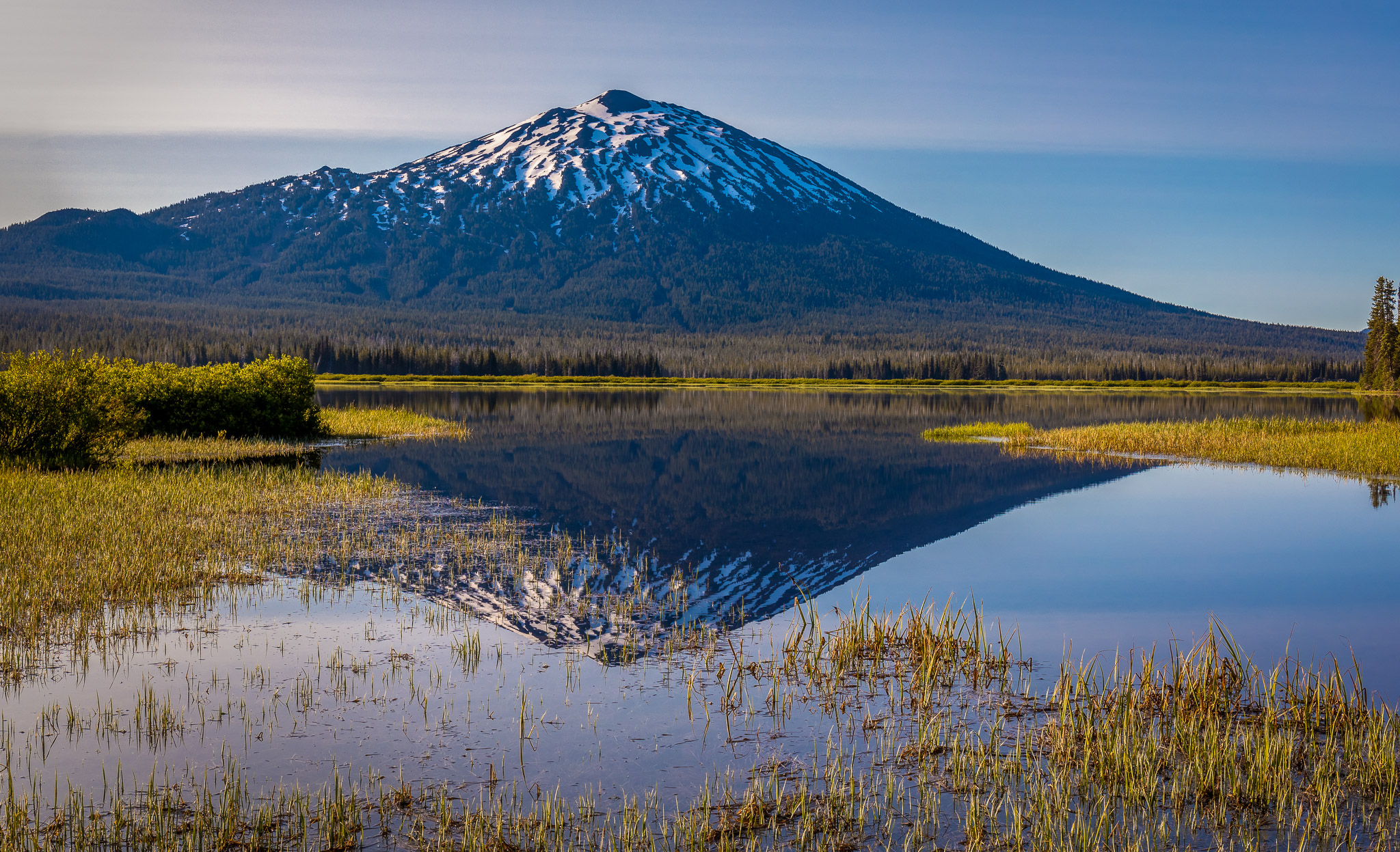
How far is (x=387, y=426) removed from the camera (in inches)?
1906

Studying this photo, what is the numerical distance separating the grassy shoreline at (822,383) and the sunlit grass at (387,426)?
85.5 meters

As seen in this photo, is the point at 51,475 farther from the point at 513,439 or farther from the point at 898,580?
the point at 513,439

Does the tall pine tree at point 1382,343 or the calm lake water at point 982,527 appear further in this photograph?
the tall pine tree at point 1382,343

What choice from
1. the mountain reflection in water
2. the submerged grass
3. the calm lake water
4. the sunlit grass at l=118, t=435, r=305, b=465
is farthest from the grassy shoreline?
the sunlit grass at l=118, t=435, r=305, b=465

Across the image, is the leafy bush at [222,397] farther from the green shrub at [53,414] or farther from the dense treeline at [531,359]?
the dense treeline at [531,359]

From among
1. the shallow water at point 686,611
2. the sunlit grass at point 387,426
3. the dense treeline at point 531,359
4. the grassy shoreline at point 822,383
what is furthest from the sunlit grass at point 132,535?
the dense treeline at point 531,359

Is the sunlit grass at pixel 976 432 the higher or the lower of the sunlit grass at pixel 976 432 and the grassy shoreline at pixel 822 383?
the lower

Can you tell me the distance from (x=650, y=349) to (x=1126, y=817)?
620ft

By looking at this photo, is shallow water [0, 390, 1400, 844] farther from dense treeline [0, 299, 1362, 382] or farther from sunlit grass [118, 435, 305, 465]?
dense treeline [0, 299, 1362, 382]

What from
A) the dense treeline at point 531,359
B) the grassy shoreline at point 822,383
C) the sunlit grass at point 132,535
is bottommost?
the sunlit grass at point 132,535

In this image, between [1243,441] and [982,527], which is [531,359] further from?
[982,527]

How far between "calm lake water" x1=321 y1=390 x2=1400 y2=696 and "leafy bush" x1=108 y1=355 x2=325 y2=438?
11.0ft

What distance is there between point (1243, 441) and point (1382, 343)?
99.3 metres

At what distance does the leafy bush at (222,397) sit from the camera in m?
35.8
